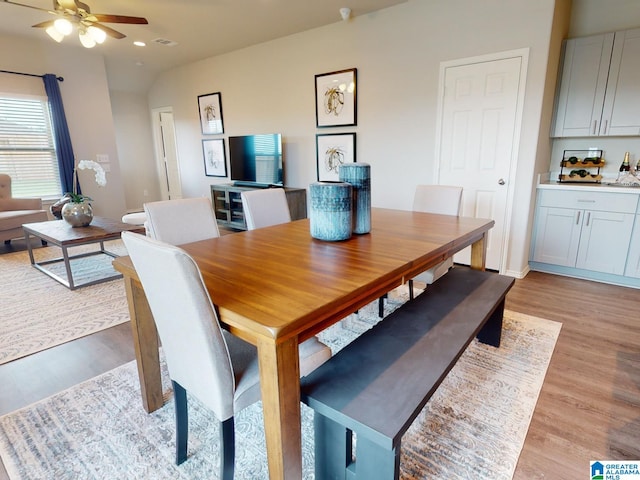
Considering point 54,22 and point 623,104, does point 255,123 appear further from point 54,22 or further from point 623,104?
point 623,104

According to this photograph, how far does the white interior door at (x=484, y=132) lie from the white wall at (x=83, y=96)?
5.14m

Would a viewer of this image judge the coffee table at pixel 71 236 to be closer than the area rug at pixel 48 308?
No

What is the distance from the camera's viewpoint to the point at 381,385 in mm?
1153

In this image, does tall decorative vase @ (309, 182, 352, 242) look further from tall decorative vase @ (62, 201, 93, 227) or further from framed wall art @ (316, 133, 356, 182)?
tall decorative vase @ (62, 201, 93, 227)

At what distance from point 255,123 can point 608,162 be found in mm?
4394

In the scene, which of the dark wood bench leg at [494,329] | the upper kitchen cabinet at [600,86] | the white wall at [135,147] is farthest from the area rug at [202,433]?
the white wall at [135,147]

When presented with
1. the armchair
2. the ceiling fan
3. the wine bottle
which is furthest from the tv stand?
the wine bottle

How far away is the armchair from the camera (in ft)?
14.0

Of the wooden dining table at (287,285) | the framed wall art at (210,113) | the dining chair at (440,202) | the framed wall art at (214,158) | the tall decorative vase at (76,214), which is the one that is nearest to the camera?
the wooden dining table at (287,285)

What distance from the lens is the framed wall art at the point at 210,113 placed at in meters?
5.69

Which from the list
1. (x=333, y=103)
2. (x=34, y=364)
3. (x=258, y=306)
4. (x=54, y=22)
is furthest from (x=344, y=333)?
(x=54, y=22)

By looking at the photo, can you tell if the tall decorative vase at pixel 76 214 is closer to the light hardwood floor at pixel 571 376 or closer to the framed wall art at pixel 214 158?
the light hardwood floor at pixel 571 376

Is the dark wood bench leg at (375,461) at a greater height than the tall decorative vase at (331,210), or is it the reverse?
the tall decorative vase at (331,210)

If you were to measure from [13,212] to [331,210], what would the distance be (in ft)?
15.8
